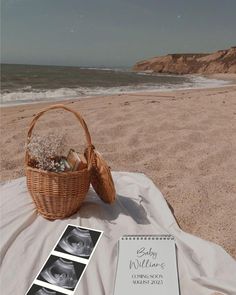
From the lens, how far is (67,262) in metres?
1.65

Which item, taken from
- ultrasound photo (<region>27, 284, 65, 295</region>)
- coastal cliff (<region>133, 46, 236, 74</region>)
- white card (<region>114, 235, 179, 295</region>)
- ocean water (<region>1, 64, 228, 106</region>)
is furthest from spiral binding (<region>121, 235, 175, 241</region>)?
coastal cliff (<region>133, 46, 236, 74</region>)

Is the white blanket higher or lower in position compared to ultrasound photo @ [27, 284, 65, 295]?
higher

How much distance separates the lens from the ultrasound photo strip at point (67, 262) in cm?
152

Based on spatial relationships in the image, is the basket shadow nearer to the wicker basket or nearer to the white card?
the wicker basket

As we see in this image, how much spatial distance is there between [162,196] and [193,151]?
1100 millimetres

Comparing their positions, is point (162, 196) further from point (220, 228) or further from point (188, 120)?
point (188, 120)

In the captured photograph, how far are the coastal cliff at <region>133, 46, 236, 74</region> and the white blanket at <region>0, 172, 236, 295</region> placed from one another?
130ft

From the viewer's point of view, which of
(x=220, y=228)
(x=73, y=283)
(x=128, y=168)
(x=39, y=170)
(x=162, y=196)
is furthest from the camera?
(x=128, y=168)

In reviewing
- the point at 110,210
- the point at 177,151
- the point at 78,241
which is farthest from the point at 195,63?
the point at 78,241

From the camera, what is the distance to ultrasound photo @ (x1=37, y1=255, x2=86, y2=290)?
1.55 m

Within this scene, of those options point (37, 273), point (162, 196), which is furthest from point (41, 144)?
point (162, 196)

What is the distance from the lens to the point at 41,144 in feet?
6.55

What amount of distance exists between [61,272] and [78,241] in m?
0.23

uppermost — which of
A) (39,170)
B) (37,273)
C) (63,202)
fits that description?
(39,170)
